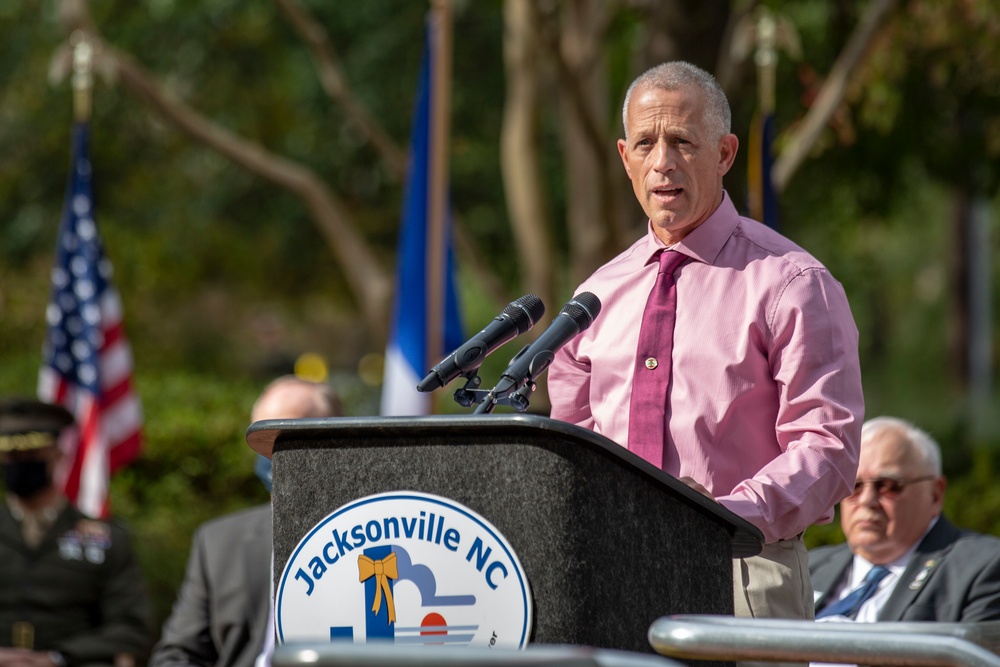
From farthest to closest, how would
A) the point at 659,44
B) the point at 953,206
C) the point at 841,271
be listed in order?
1. the point at 953,206
2. the point at 841,271
3. the point at 659,44

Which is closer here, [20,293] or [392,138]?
[392,138]

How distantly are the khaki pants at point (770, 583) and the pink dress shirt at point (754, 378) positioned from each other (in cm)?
12

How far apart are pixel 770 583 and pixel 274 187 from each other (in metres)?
13.6

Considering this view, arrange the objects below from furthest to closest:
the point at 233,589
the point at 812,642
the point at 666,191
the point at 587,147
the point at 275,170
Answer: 1. the point at 275,170
2. the point at 587,147
3. the point at 233,589
4. the point at 666,191
5. the point at 812,642

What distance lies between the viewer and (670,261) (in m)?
2.92

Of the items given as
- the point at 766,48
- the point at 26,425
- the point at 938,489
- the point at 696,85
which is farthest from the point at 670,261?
the point at 766,48

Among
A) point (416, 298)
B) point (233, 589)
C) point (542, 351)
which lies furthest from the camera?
point (416, 298)

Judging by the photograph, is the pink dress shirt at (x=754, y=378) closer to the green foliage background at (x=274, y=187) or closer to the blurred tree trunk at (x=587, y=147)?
the blurred tree trunk at (x=587, y=147)

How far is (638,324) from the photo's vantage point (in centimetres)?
287

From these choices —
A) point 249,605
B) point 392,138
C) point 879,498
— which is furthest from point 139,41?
point 879,498

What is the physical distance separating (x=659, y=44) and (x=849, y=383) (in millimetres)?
5648

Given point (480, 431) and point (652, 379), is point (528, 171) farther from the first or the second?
point (480, 431)

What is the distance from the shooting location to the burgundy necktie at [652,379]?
2.79 m

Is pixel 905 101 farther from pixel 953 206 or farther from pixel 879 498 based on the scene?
pixel 953 206
